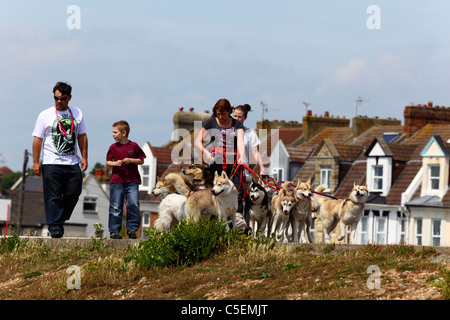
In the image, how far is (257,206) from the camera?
16.3 metres

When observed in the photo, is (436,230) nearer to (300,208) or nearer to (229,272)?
(300,208)

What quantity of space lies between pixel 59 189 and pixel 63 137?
0.85 meters

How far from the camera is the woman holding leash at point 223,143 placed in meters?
15.2

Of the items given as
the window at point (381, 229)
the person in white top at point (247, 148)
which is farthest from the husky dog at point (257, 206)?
the window at point (381, 229)

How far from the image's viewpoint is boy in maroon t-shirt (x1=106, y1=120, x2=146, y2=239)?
1617cm

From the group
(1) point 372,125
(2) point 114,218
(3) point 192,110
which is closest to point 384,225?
(1) point 372,125

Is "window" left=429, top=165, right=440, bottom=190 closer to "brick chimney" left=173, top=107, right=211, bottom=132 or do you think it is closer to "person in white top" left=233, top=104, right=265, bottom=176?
"brick chimney" left=173, top=107, right=211, bottom=132

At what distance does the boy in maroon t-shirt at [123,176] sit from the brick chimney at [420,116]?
3911 centimetres

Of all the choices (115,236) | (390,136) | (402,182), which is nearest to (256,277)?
(115,236)

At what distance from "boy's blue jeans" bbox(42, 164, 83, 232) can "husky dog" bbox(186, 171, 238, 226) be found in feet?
6.16

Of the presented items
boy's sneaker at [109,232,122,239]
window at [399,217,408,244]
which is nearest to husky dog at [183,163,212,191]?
boy's sneaker at [109,232,122,239]

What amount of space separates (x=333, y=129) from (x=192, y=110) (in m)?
13.4

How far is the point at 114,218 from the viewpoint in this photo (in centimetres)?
1644

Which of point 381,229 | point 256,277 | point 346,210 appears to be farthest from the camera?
point 381,229
